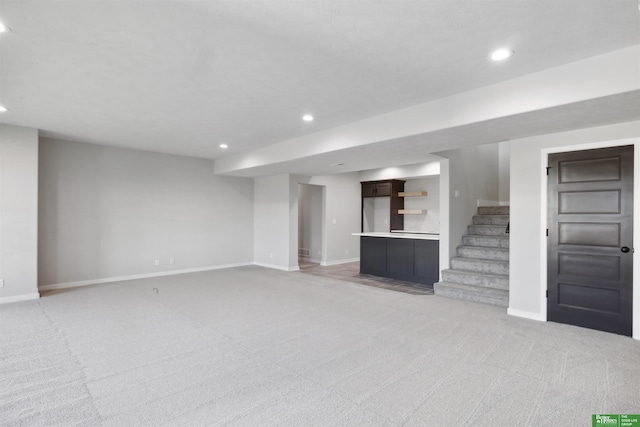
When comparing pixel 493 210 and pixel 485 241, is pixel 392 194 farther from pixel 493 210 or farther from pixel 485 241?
pixel 485 241

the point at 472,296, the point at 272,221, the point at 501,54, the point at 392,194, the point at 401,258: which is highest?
the point at 501,54

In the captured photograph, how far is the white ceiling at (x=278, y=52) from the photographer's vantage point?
83.1 inches

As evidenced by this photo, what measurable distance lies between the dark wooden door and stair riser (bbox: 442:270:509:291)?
88 centimetres

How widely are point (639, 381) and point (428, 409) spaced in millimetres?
1756

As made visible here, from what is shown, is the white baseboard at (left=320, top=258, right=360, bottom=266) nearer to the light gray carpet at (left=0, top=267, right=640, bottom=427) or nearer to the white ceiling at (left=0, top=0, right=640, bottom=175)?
the light gray carpet at (left=0, top=267, right=640, bottom=427)

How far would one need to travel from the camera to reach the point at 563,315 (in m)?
3.90

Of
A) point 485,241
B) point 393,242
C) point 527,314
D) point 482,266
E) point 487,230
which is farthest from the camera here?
point 393,242

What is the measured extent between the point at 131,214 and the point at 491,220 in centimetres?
700

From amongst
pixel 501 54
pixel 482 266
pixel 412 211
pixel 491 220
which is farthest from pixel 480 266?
pixel 501 54

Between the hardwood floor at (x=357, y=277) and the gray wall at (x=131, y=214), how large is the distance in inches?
71.6

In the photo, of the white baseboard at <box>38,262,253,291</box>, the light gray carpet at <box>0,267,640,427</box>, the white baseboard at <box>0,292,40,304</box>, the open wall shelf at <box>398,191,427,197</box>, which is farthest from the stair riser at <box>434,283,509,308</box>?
the white baseboard at <box>0,292,40,304</box>

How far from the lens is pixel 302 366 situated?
2764 mm

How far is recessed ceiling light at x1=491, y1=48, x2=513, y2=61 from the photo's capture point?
259cm

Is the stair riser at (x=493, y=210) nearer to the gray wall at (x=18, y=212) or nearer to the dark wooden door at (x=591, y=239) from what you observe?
the dark wooden door at (x=591, y=239)
